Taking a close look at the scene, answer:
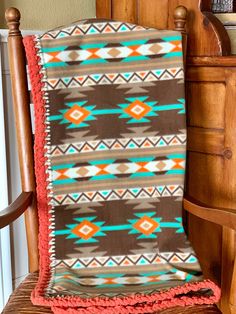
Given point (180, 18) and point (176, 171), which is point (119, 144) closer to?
point (176, 171)

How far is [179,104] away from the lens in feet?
4.22

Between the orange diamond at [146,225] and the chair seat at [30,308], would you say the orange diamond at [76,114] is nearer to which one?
the orange diamond at [146,225]

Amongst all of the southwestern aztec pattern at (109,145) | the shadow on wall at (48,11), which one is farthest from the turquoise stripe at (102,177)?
the shadow on wall at (48,11)

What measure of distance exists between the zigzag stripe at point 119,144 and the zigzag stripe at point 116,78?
5.3 inches

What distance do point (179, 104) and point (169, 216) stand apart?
0.26 meters

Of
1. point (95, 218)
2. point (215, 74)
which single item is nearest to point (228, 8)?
point (215, 74)

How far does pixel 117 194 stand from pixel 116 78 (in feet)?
0.89

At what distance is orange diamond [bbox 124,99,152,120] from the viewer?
1287mm

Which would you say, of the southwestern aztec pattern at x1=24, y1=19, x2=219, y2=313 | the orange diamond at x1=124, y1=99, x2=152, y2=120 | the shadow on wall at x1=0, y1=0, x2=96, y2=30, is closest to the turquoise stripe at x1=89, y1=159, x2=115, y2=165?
the southwestern aztec pattern at x1=24, y1=19, x2=219, y2=313

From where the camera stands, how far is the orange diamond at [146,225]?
1271 millimetres

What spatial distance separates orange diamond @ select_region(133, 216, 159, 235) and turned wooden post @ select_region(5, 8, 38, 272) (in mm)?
238

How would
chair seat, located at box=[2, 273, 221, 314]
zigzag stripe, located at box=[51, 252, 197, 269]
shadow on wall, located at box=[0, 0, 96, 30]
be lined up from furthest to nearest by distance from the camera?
shadow on wall, located at box=[0, 0, 96, 30] → zigzag stripe, located at box=[51, 252, 197, 269] → chair seat, located at box=[2, 273, 221, 314]

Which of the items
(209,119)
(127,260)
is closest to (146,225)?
(127,260)

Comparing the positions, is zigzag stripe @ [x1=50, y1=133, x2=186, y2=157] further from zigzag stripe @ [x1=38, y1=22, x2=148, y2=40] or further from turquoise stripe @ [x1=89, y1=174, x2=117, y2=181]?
zigzag stripe @ [x1=38, y1=22, x2=148, y2=40]
